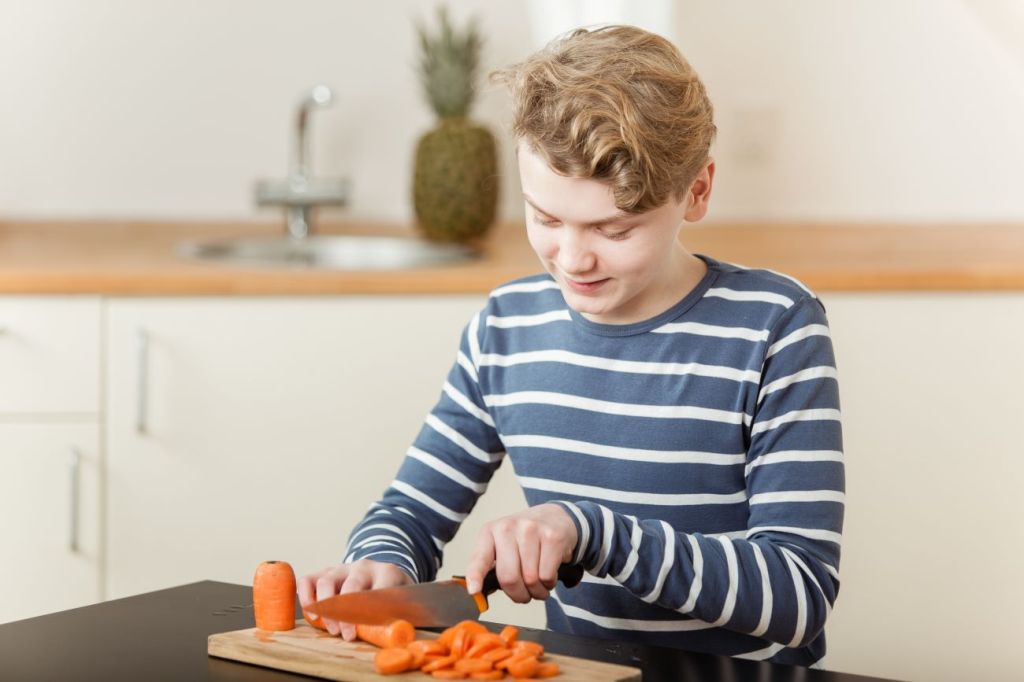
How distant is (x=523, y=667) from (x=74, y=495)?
121 cm

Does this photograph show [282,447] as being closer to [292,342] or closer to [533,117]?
[292,342]

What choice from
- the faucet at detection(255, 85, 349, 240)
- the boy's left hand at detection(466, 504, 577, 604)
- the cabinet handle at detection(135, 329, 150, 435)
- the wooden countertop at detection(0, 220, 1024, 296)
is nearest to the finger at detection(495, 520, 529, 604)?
the boy's left hand at detection(466, 504, 577, 604)

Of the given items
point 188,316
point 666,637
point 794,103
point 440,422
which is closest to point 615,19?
point 794,103

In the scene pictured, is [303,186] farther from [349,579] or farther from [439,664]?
[439,664]

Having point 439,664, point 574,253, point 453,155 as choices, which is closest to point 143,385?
point 453,155

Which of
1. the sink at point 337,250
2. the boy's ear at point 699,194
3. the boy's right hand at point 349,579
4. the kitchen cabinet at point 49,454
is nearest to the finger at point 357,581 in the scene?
the boy's right hand at point 349,579

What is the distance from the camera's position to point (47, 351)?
6.06ft

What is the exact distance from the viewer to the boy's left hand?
0.92 meters

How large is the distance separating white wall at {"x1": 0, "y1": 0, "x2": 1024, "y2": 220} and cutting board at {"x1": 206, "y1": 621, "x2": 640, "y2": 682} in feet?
5.21

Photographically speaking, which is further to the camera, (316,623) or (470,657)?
(316,623)

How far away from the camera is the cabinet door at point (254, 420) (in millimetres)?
1861

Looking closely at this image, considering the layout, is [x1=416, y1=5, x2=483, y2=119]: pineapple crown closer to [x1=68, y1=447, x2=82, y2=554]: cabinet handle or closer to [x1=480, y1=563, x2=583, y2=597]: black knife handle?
[x1=68, y1=447, x2=82, y2=554]: cabinet handle

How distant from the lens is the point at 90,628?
0.95 m

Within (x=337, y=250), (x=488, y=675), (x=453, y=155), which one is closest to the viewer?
(x=488, y=675)
